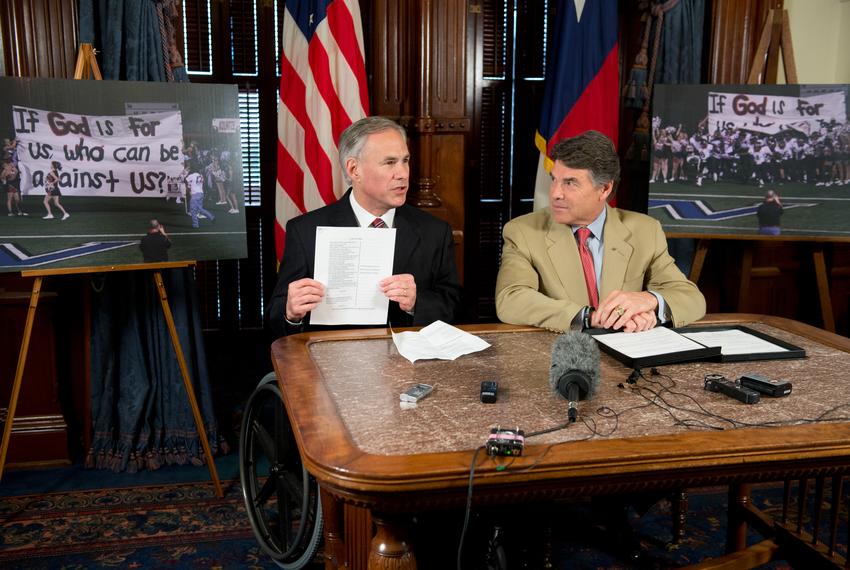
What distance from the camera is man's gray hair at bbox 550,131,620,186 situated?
8.56 feet

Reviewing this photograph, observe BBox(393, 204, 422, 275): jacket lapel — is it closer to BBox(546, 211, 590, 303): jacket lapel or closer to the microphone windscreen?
BBox(546, 211, 590, 303): jacket lapel

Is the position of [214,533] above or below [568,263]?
below

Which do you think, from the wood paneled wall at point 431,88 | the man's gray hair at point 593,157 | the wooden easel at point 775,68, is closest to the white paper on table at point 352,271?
the man's gray hair at point 593,157

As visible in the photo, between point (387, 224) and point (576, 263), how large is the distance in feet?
2.21

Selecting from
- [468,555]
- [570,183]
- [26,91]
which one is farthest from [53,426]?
[570,183]

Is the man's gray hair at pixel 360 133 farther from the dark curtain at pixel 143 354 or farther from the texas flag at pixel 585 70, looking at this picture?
the texas flag at pixel 585 70

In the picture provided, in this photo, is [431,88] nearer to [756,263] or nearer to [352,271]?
[352,271]

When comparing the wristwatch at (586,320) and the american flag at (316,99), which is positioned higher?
the american flag at (316,99)

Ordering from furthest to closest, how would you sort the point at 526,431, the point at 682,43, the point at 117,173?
the point at 682,43, the point at 117,173, the point at 526,431

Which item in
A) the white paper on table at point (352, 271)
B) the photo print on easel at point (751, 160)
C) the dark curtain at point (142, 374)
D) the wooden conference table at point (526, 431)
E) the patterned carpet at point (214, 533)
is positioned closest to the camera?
the wooden conference table at point (526, 431)

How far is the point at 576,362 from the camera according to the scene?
1.68 m

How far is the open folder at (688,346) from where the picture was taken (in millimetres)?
1986

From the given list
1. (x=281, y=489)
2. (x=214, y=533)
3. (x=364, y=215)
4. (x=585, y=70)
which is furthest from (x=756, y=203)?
(x=214, y=533)

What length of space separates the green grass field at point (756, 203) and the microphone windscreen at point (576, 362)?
7.04ft
